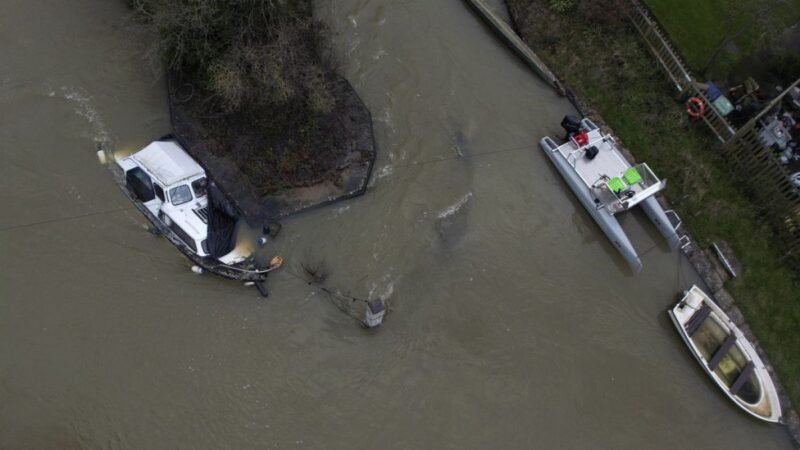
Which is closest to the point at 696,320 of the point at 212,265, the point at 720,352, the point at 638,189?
the point at 720,352

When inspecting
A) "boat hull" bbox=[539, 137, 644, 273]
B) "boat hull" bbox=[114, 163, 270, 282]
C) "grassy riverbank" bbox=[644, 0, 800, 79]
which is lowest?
"boat hull" bbox=[114, 163, 270, 282]

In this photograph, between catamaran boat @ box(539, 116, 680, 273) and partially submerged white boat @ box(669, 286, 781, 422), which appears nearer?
partially submerged white boat @ box(669, 286, 781, 422)

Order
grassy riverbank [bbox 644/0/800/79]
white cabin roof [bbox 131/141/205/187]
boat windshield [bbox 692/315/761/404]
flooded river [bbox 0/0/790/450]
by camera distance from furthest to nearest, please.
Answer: grassy riverbank [bbox 644/0/800/79] < boat windshield [bbox 692/315/761/404] < white cabin roof [bbox 131/141/205/187] < flooded river [bbox 0/0/790/450]

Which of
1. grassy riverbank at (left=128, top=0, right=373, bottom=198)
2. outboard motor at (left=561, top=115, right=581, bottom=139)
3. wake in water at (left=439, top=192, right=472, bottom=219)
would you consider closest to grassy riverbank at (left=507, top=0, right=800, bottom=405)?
outboard motor at (left=561, top=115, right=581, bottom=139)

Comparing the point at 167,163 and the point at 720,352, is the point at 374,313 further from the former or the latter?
the point at 720,352

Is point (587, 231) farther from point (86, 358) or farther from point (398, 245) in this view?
point (86, 358)

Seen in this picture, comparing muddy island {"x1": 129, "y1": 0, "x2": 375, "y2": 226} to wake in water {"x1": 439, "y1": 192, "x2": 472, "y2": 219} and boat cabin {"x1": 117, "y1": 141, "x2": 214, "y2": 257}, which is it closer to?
boat cabin {"x1": 117, "y1": 141, "x2": 214, "y2": 257}
